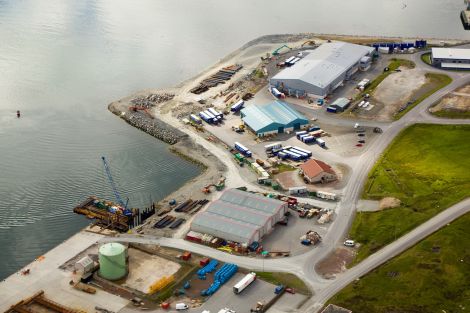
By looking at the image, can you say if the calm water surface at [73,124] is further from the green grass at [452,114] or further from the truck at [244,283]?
the green grass at [452,114]

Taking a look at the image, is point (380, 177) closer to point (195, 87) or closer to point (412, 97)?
point (412, 97)

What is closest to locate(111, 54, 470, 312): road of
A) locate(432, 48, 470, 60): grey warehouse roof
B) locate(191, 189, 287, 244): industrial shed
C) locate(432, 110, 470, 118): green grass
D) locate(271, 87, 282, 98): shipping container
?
locate(191, 189, 287, 244): industrial shed

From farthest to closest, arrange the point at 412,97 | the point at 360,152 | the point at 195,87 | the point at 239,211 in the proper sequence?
1. the point at 195,87
2. the point at 412,97
3. the point at 360,152
4. the point at 239,211

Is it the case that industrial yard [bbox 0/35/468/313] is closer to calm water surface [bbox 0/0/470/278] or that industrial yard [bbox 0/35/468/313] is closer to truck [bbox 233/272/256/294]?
truck [bbox 233/272/256/294]

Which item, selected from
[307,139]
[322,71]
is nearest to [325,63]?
[322,71]

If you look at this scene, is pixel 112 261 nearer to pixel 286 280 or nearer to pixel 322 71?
pixel 286 280

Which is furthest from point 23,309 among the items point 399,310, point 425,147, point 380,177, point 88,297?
point 425,147
